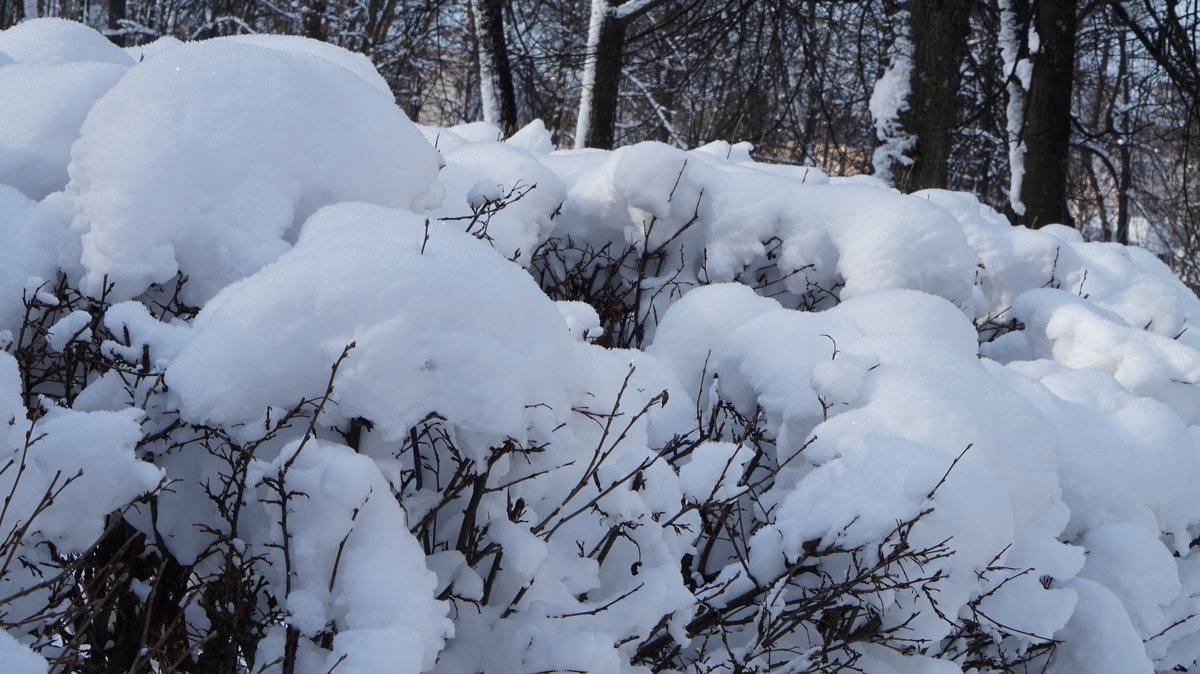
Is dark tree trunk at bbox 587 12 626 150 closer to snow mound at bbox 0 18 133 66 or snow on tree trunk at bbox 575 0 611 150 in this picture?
snow on tree trunk at bbox 575 0 611 150

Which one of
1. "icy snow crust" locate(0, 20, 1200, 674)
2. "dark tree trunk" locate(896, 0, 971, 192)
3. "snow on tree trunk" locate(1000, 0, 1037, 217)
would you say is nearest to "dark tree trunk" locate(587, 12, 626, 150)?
"dark tree trunk" locate(896, 0, 971, 192)

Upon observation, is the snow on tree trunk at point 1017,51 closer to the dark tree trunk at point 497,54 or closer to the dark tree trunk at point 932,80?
the dark tree trunk at point 932,80

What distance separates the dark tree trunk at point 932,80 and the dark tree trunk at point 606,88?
2.49m

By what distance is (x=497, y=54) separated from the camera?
8.23 meters

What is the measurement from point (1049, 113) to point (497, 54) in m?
4.68

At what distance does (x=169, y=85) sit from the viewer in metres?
2.23

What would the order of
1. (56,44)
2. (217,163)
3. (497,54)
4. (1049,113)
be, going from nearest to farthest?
(217,163)
(56,44)
(497,54)
(1049,113)

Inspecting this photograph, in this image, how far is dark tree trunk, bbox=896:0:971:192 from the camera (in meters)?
5.88

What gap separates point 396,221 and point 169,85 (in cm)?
75

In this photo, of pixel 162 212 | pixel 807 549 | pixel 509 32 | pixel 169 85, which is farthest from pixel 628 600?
pixel 509 32

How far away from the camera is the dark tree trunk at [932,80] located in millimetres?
5879

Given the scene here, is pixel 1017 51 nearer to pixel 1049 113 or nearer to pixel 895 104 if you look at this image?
pixel 1049 113

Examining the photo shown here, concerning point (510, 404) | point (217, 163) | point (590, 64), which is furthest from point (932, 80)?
point (510, 404)

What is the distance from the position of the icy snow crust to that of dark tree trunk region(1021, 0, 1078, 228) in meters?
5.55
